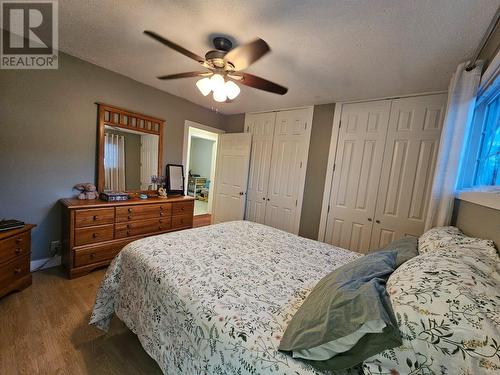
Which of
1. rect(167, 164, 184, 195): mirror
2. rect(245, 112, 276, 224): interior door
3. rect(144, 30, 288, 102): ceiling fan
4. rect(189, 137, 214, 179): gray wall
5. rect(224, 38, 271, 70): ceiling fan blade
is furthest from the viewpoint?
rect(189, 137, 214, 179): gray wall

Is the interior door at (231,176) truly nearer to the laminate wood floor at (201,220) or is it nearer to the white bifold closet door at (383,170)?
the laminate wood floor at (201,220)

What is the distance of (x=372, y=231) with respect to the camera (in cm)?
269

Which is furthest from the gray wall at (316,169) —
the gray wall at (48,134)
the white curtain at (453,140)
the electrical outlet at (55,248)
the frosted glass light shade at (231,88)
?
the electrical outlet at (55,248)

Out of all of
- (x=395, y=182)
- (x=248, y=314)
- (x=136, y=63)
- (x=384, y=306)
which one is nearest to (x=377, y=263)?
(x=384, y=306)

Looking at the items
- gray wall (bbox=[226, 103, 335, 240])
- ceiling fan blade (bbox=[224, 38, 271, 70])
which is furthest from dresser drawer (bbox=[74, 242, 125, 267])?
gray wall (bbox=[226, 103, 335, 240])

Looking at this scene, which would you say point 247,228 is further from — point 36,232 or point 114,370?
point 36,232

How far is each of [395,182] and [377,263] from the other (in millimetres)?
1919

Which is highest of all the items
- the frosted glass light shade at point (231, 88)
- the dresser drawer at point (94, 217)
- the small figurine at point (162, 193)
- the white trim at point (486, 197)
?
the frosted glass light shade at point (231, 88)

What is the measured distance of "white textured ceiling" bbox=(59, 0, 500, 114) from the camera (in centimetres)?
131

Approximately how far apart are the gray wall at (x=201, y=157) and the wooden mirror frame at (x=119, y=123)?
3.85 m

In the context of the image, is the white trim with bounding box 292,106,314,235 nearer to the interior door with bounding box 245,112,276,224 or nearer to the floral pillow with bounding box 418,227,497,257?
the interior door with bounding box 245,112,276,224

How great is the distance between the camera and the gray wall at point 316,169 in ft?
9.97

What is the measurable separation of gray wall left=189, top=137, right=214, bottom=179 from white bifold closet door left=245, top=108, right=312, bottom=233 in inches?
135

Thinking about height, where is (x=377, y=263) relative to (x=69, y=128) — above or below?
below
